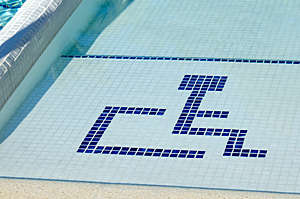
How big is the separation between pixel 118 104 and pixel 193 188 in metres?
1.33

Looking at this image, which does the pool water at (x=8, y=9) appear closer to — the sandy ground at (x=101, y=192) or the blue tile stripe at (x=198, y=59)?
the blue tile stripe at (x=198, y=59)

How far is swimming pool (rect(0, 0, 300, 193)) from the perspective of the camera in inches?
209

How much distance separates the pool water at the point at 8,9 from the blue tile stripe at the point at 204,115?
7.44ft

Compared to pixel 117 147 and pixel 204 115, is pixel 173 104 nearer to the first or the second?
pixel 204 115

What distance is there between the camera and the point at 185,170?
17.2ft

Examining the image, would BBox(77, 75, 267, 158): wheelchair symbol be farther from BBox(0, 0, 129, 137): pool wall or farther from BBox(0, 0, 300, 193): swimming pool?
BBox(0, 0, 129, 137): pool wall

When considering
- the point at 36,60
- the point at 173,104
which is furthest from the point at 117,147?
the point at 36,60

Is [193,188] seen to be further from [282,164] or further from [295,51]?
[295,51]

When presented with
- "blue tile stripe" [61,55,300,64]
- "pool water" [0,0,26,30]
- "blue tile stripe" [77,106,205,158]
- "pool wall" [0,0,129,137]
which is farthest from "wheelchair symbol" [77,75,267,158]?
"pool water" [0,0,26,30]

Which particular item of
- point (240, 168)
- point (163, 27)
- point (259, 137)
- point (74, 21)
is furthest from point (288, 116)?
point (74, 21)

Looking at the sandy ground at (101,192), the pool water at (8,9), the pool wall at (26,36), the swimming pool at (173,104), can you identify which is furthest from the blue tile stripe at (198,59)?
the sandy ground at (101,192)

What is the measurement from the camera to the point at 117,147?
18.4ft

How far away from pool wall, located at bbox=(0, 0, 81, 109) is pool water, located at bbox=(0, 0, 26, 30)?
2.32 ft

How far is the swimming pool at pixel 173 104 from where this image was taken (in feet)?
17.4
